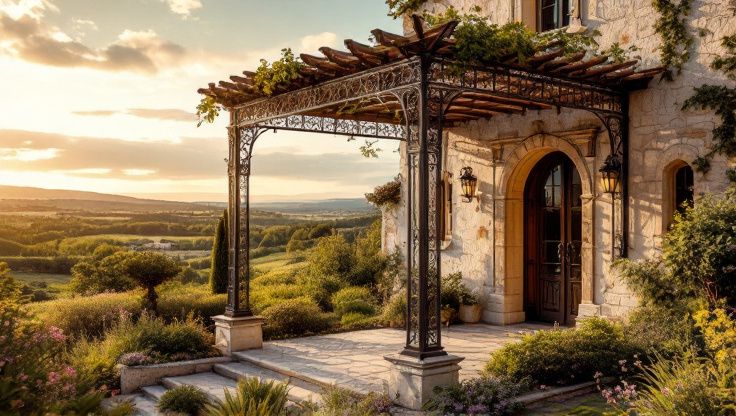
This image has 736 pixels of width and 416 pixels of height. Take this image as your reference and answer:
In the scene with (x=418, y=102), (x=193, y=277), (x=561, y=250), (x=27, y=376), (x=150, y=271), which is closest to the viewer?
(x=27, y=376)

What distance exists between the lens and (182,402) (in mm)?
7559

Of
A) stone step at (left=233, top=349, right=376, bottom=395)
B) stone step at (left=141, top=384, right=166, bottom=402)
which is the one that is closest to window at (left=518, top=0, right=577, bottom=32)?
stone step at (left=233, top=349, right=376, bottom=395)

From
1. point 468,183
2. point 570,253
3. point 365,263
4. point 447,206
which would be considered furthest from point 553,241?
point 365,263

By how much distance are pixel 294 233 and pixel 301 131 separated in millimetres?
14742

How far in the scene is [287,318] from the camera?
36.6 ft

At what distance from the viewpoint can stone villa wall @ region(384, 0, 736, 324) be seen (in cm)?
930

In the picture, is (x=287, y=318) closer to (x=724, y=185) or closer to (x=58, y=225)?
(x=724, y=185)

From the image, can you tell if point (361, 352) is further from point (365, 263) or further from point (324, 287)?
point (365, 263)

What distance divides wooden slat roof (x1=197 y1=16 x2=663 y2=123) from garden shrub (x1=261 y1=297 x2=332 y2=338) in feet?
10.7

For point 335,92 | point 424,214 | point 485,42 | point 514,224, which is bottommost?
point 514,224

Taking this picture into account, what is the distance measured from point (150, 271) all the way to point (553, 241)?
694 cm

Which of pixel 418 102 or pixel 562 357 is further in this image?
pixel 562 357

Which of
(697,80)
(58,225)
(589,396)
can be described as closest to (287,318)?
(589,396)

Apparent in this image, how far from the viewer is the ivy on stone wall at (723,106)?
8.88 meters
